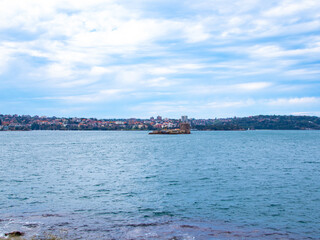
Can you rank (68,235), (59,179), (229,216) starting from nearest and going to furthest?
(68,235), (229,216), (59,179)

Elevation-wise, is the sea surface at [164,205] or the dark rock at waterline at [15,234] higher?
the dark rock at waterline at [15,234]

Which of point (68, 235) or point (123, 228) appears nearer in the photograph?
point (68, 235)

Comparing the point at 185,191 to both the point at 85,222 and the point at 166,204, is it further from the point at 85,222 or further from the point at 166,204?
the point at 85,222

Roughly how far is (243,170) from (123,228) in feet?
81.9

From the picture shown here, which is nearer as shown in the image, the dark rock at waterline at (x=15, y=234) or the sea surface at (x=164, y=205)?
the dark rock at waterline at (x=15, y=234)

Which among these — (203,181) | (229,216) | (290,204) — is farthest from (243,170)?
(229,216)

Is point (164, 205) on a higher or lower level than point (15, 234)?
→ lower

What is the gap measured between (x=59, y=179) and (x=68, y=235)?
18751 millimetres

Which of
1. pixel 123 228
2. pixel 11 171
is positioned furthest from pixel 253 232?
pixel 11 171

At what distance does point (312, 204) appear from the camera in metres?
22.1

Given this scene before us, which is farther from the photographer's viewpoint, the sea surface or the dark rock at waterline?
the sea surface

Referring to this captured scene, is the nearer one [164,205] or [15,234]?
[15,234]

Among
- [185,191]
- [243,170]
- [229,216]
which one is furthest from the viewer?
[243,170]

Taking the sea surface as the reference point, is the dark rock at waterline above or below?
above
